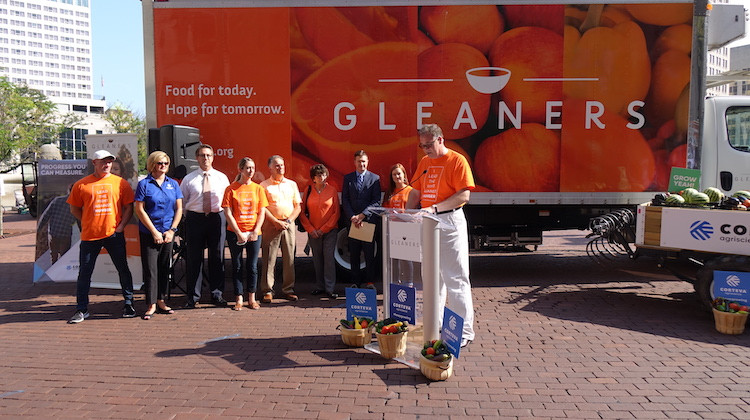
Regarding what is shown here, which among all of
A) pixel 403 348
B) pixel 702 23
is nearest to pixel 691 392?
pixel 403 348

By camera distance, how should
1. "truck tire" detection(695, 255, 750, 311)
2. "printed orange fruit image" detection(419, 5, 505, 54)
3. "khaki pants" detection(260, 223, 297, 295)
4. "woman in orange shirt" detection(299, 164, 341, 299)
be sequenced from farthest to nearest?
"printed orange fruit image" detection(419, 5, 505, 54) < "woman in orange shirt" detection(299, 164, 341, 299) < "khaki pants" detection(260, 223, 297, 295) < "truck tire" detection(695, 255, 750, 311)

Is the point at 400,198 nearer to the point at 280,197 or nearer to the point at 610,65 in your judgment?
the point at 280,197

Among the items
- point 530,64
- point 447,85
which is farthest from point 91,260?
point 530,64

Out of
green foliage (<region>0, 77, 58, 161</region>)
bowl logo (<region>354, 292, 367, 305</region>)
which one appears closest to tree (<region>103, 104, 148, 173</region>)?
green foliage (<region>0, 77, 58, 161</region>)

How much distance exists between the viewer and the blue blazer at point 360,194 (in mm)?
6582

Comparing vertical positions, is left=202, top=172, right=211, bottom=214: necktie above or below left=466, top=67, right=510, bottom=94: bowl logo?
below

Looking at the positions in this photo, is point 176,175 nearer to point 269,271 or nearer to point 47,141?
point 269,271

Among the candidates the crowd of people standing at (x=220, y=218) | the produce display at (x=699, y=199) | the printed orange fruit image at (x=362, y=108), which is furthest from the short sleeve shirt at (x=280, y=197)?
the produce display at (x=699, y=199)

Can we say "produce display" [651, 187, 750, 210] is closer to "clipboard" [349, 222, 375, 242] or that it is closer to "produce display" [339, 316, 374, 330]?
"clipboard" [349, 222, 375, 242]

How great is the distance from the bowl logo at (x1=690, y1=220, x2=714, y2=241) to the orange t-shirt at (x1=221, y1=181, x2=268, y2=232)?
4.72 metres

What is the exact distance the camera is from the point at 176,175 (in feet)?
22.3

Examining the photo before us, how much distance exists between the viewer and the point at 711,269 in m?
5.59

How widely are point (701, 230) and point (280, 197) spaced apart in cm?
460

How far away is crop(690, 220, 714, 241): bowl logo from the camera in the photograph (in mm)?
5641
